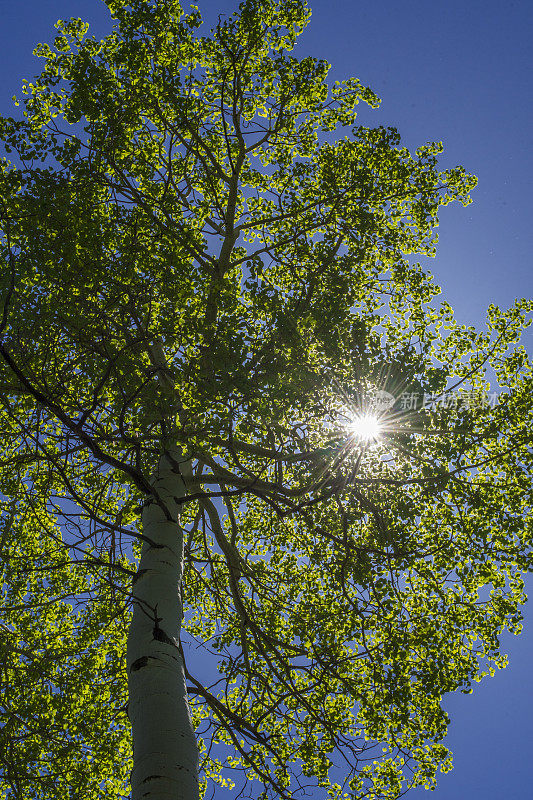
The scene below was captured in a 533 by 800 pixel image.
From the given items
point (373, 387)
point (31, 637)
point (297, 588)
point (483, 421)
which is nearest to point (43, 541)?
point (31, 637)

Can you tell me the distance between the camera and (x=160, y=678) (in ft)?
12.1

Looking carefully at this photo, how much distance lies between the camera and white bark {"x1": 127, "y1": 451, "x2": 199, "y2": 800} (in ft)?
10.2

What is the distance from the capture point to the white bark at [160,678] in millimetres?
3111

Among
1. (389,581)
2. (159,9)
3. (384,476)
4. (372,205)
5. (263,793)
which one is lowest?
(263,793)

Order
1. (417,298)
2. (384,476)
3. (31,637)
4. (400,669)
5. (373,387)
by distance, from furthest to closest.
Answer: (417,298) → (31,637) → (384,476) → (400,669) → (373,387)

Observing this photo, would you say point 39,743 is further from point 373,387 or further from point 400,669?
point 373,387

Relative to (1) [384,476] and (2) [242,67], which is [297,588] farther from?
(2) [242,67]

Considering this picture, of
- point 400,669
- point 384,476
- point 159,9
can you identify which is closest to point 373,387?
point 384,476

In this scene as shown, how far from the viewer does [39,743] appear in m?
6.11

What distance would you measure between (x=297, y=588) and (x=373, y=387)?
4095mm

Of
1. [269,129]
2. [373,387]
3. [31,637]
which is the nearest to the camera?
[373,387]

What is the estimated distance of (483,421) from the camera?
678cm

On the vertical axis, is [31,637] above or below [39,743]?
above

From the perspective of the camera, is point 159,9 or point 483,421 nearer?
point 483,421
